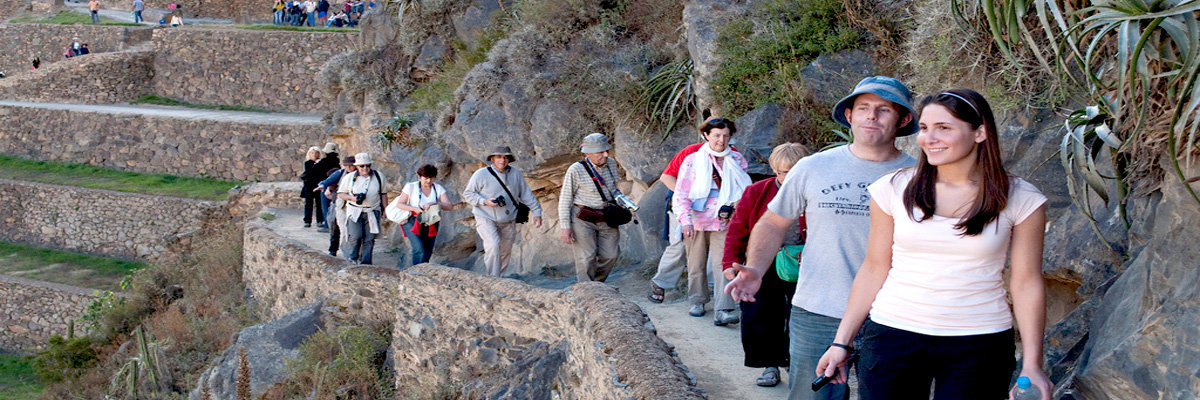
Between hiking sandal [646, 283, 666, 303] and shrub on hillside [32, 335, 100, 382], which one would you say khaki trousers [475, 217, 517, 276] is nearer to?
hiking sandal [646, 283, 666, 303]

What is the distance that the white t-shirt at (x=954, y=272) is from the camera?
10.4 feet

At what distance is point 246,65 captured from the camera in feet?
98.5

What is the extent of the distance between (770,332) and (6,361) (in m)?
20.0

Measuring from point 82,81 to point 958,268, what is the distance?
3257 centimetres

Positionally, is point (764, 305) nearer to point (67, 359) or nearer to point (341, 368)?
point (341, 368)

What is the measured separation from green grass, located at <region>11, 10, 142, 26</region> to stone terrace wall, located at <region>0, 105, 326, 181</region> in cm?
673

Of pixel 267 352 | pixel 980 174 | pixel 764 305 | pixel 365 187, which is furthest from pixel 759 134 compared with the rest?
pixel 980 174

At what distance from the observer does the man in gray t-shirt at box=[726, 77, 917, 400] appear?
3.91m

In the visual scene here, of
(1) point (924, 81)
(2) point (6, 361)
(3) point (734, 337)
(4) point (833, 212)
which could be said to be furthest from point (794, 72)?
(2) point (6, 361)

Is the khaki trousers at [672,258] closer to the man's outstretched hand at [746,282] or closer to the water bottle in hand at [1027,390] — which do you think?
the man's outstretched hand at [746,282]

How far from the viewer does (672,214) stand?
7945 mm

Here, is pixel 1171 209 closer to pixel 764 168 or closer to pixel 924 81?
pixel 924 81

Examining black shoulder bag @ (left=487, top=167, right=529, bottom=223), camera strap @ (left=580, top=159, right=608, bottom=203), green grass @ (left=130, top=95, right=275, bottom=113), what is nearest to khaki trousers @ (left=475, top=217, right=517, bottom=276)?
black shoulder bag @ (left=487, top=167, right=529, bottom=223)

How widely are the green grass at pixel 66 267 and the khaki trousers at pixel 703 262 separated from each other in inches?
660
